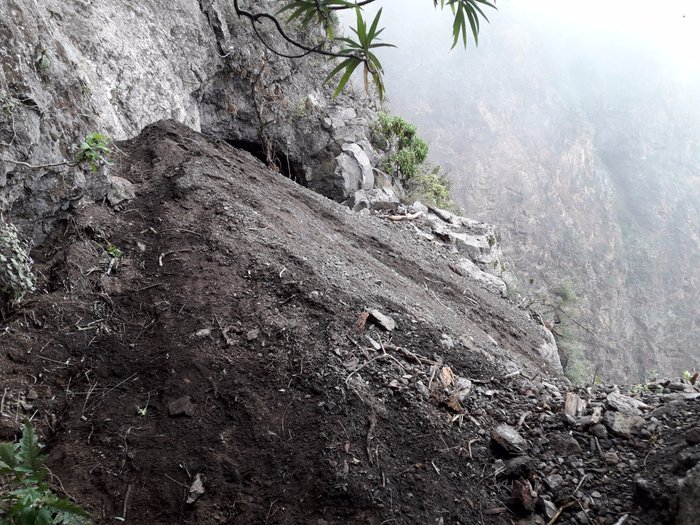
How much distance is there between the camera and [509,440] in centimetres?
191

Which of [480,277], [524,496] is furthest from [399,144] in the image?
[524,496]

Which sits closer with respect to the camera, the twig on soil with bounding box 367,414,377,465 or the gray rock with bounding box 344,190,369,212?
the twig on soil with bounding box 367,414,377,465

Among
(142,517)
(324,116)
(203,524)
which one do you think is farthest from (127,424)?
(324,116)

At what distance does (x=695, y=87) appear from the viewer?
90.8 feet

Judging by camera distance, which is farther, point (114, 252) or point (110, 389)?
point (114, 252)

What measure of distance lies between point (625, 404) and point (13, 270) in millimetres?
2826

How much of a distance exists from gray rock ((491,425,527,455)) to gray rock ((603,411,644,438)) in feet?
1.14

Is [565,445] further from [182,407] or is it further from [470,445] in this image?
[182,407]

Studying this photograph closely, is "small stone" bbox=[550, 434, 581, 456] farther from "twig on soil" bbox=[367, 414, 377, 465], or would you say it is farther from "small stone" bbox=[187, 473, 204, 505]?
→ "small stone" bbox=[187, 473, 204, 505]

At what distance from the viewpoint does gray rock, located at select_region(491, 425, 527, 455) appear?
188 centimetres

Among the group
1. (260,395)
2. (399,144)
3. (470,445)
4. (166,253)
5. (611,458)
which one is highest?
(399,144)

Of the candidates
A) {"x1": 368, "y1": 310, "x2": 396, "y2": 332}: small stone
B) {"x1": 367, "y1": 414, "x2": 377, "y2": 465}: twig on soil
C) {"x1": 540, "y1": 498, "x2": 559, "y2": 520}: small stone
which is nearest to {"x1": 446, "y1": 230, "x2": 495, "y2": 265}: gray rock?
{"x1": 368, "y1": 310, "x2": 396, "y2": 332}: small stone

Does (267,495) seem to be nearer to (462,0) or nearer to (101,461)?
(101,461)

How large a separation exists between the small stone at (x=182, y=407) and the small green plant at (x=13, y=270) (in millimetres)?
942
